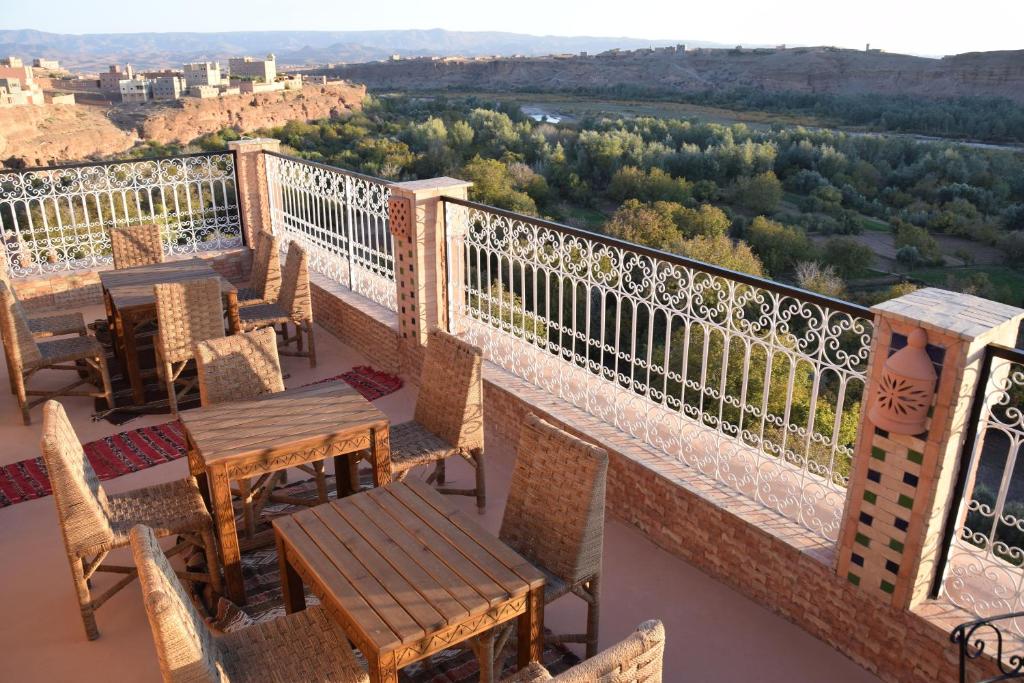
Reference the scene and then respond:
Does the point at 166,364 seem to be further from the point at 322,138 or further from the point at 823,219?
the point at 322,138

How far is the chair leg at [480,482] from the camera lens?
12.8ft

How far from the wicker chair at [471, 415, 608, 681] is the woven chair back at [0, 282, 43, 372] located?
3.51 m

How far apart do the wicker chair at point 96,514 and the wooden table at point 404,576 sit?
2.26 ft

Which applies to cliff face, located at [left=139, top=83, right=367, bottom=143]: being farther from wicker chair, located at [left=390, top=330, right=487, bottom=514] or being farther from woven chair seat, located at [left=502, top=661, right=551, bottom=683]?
woven chair seat, located at [left=502, top=661, right=551, bottom=683]

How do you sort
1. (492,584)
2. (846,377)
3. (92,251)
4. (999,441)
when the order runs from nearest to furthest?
(492,584) → (846,377) → (92,251) → (999,441)

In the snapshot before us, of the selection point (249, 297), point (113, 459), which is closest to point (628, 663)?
point (113, 459)

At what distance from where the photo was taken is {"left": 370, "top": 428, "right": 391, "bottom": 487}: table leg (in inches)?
131

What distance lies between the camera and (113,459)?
4641 millimetres

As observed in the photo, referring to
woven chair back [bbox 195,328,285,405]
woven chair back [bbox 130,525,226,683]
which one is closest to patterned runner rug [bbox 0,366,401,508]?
woven chair back [bbox 195,328,285,405]

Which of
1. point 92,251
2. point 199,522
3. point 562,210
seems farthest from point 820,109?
point 199,522

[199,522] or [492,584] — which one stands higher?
[492,584]

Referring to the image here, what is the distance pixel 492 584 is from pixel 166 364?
3.42 m

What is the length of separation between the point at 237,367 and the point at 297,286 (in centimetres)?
207

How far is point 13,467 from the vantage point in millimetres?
4551
